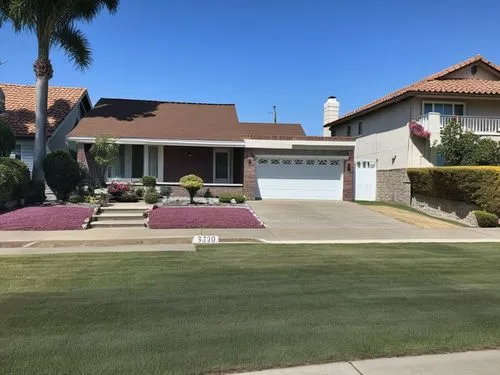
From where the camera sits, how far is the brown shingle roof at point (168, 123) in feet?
77.1

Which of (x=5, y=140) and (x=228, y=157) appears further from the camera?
(x=228, y=157)

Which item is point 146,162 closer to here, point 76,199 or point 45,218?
point 76,199

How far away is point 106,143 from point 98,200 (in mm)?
2200

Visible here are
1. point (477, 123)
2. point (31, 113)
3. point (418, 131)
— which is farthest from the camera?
point (31, 113)

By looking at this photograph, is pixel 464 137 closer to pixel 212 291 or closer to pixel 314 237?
pixel 314 237

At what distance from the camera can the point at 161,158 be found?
79.6 feet

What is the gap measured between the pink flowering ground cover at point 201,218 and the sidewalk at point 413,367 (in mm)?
10949

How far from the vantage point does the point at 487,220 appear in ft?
56.6

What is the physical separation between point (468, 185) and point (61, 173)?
15.0 m

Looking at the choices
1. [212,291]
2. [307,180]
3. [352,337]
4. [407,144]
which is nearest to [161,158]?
[307,180]

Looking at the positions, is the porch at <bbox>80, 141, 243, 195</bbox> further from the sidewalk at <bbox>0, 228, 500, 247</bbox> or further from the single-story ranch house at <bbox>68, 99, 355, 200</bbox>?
the sidewalk at <bbox>0, 228, 500, 247</bbox>

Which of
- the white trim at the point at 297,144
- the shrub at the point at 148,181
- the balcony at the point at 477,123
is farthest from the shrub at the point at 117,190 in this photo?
the balcony at the point at 477,123

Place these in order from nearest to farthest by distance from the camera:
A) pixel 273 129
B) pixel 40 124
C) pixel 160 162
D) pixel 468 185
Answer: pixel 468 185
pixel 40 124
pixel 160 162
pixel 273 129

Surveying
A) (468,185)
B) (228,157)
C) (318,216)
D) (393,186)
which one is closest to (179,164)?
(228,157)
